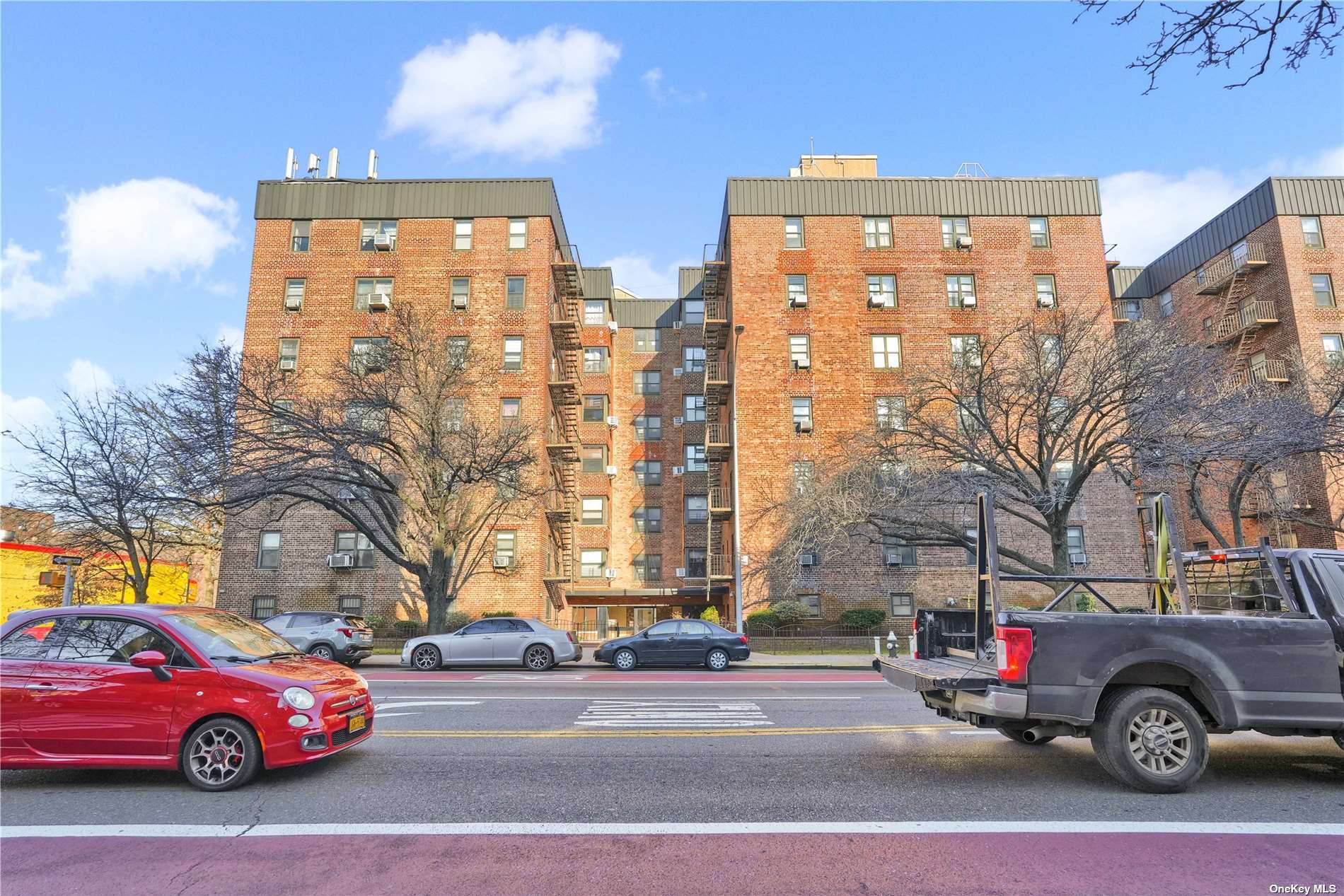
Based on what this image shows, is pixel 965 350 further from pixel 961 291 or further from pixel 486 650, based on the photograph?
pixel 486 650

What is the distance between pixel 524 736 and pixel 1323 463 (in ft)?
114

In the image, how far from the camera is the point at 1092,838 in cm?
472

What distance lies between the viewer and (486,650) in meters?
19.1

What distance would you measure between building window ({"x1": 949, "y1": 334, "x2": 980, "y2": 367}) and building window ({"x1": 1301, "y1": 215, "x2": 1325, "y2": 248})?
16.6m

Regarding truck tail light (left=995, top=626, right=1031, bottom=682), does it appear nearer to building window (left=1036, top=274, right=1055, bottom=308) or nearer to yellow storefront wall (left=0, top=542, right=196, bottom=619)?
building window (left=1036, top=274, right=1055, bottom=308)

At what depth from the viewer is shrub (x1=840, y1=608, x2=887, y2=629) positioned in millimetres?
28688

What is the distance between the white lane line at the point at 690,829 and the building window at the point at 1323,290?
39.4 meters

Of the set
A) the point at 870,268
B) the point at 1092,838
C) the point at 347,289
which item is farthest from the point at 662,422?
the point at 1092,838

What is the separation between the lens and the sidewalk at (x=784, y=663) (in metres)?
20.9

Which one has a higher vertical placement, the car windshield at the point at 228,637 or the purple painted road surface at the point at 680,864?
the car windshield at the point at 228,637

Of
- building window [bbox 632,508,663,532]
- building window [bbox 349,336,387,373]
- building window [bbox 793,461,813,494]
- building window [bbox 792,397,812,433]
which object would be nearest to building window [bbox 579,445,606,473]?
building window [bbox 632,508,663,532]

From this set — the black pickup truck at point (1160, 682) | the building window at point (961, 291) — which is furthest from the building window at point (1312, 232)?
the black pickup truck at point (1160, 682)

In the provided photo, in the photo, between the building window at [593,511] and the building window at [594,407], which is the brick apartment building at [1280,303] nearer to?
the building window at [594,407]

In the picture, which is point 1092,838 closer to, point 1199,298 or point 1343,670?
point 1343,670
